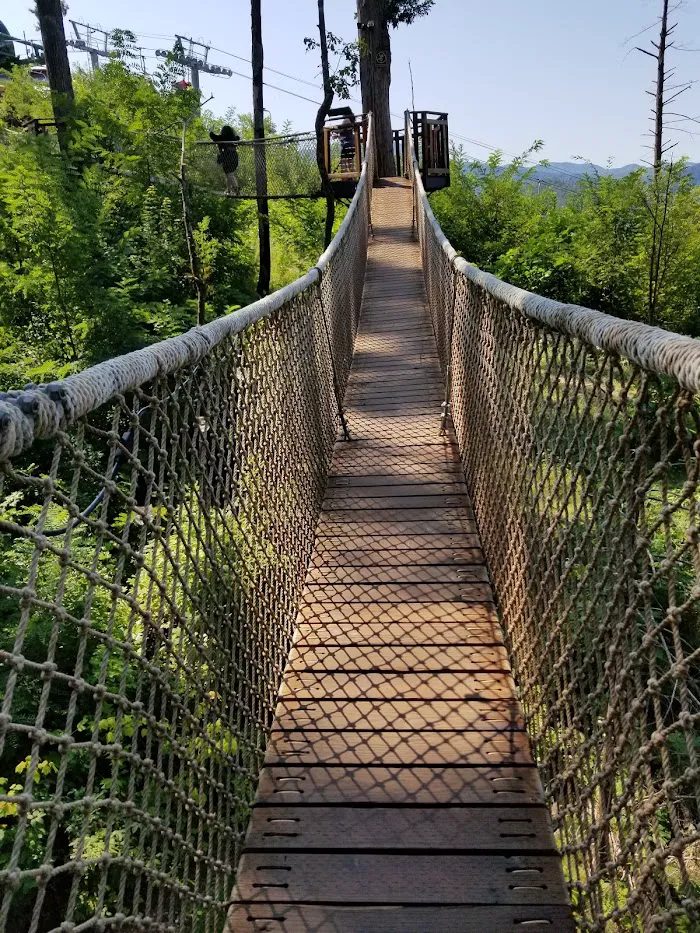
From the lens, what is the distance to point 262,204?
844 centimetres

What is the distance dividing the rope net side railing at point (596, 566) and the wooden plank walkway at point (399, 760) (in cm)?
10

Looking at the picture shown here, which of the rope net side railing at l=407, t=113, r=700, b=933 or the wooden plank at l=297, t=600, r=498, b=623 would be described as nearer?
the rope net side railing at l=407, t=113, r=700, b=933

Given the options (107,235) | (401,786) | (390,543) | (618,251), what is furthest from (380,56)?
(401,786)

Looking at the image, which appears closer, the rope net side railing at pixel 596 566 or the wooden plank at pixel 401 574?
the rope net side railing at pixel 596 566

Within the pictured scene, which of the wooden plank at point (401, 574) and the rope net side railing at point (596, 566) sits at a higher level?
the rope net side railing at point (596, 566)

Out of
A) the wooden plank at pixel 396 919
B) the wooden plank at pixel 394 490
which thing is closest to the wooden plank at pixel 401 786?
the wooden plank at pixel 396 919

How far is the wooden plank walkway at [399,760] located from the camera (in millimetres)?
1317

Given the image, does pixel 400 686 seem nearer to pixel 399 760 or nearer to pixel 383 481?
pixel 399 760

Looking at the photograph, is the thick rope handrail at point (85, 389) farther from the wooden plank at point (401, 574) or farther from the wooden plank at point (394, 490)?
the wooden plank at point (394, 490)

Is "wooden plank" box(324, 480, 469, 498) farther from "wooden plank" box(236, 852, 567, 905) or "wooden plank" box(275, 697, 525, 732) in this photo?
"wooden plank" box(236, 852, 567, 905)

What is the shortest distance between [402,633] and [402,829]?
643 mm

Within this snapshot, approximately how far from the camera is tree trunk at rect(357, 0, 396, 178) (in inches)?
444

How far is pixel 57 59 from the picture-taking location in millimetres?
7414

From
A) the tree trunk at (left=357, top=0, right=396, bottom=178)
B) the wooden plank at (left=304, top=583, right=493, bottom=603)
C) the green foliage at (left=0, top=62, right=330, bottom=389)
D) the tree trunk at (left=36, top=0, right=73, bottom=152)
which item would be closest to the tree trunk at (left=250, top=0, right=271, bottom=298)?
the green foliage at (left=0, top=62, right=330, bottom=389)
